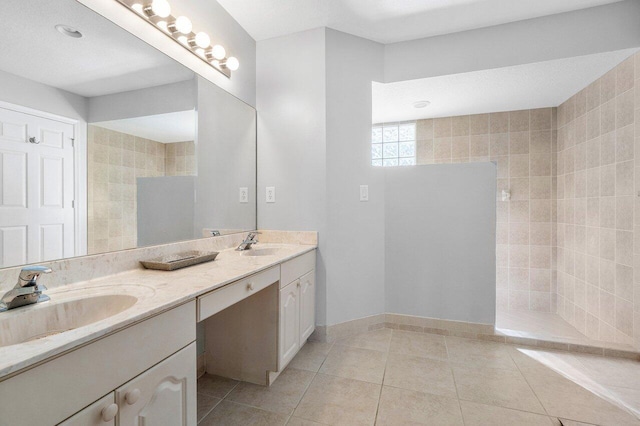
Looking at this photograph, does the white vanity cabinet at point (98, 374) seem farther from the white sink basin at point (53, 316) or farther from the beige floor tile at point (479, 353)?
the beige floor tile at point (479, 353)

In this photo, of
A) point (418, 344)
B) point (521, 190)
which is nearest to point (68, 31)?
point (418, 344)

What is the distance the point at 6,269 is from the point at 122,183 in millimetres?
484

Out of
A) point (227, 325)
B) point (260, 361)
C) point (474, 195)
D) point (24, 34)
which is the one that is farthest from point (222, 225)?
point (474, 195)

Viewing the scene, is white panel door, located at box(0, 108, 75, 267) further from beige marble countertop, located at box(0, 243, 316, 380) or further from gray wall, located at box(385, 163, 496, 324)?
gray wall, located at box(385, 163, 496, 324)

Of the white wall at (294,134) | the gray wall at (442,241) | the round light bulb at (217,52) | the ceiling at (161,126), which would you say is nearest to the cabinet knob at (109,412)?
the ceiling at (161,126)

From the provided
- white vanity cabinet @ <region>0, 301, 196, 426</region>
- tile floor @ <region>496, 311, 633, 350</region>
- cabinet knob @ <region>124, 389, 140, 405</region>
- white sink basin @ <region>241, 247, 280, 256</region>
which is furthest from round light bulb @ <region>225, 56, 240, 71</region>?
tile floor @ <region>496, 311, 633, 350</region>

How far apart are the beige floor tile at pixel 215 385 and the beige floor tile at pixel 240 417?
0.12 meters

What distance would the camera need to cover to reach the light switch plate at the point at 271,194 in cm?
229

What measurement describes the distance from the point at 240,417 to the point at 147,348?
2.80 ft

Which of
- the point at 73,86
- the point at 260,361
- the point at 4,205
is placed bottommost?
the point at 260,361

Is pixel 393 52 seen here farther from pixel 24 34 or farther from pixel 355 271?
pixel 24 34

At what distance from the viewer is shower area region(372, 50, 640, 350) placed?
2.13m

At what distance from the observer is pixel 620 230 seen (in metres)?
2.20

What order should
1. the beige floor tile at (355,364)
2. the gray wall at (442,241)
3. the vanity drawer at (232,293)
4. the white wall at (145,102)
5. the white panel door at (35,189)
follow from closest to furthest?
the white panel door at (35,189), the vanity drawer at (232,293), the white wall at (145,102), the beige floor tile at (355,364), the gray wall at (442,241)
